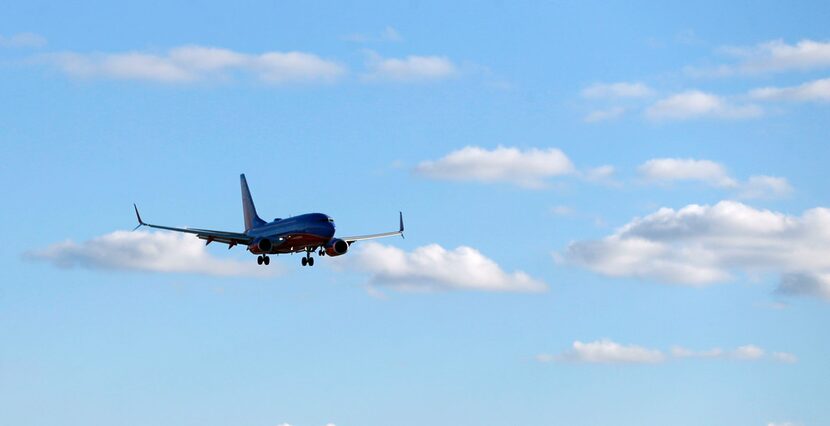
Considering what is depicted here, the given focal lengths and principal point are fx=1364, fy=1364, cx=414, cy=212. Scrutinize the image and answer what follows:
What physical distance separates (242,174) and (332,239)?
1586 inches

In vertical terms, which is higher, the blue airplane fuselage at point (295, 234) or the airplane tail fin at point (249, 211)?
the airplane tail fin at point (249, 211)

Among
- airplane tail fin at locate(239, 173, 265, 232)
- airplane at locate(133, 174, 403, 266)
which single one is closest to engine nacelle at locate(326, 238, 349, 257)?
airplane at locate(133, 174, 403, 266)

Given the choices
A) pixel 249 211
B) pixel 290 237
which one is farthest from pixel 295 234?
pixel 249 211

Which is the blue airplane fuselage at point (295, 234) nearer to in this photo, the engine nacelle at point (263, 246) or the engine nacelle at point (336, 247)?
the engine nacelle at point (263, 246)

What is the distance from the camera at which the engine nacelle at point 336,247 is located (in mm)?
157875

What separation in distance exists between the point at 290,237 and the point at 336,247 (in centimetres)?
752

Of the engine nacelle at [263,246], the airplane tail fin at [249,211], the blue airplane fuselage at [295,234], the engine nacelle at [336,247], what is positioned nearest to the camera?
the blue airplane fuselage at [295,234]

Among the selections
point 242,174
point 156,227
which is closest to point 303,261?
point 156,227

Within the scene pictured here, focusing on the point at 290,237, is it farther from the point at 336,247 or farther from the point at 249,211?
the point at 249,211

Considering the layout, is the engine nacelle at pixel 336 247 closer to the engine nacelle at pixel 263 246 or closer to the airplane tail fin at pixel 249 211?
the engine nacelle at pixel 263 246

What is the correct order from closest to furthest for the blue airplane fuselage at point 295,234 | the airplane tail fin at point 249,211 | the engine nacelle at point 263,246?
the blue airplane fuselage at point 295,234 < the engine nacelle at point 263,246 < the airplane tail fin at point 249,211

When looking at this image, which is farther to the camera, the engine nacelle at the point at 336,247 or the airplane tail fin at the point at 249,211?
the airplane tail fin at the point at 249,211

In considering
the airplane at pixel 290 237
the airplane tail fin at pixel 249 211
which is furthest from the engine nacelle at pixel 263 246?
the airplane tail fin at pixel 249 211

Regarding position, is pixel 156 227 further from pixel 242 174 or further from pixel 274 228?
pixel 242 174
